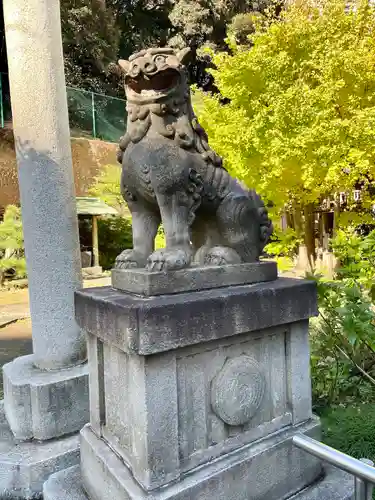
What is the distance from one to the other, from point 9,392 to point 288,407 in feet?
6.58

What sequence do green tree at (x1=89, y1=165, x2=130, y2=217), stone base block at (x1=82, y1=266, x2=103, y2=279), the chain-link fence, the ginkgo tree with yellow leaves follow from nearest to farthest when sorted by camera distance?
the ginkgo tree with yellow leaves → stone base block at (x1=82, y1=266, x2=103, y2=279) → green tree at (x1=89, y1=165, x2=130, y2=217) → the chain-link fence

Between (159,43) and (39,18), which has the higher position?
(159,43)

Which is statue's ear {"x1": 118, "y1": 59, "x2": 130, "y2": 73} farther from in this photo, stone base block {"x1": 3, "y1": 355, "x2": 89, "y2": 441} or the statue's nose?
stone base block {"x1": 3, "y1": 355, "x2": 89, "y2": 441}

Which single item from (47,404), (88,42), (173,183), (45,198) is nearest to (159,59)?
(173,183)

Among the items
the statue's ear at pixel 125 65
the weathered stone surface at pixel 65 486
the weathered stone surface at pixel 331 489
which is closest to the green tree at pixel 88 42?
the statue's ear at pixel 125 65

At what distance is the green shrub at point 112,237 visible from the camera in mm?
16141

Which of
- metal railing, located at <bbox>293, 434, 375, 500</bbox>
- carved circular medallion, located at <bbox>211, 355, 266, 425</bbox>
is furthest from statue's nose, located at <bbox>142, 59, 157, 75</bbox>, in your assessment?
metal railing, located at <bbox>293, 434, 375, 500</bbox>

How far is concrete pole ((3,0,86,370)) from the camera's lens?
10.0 ft

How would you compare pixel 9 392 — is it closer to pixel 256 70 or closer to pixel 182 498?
pixel 182 498

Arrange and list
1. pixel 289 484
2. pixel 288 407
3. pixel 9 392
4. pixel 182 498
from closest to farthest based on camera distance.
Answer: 1. pixel 182 498
2. pixel 289 484
3. pixel 288 407
4. pixel 9 392

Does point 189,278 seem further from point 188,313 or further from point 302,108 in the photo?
point 302,108

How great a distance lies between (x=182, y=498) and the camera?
74.4 inches

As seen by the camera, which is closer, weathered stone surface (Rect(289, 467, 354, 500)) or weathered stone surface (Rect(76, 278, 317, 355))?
weathered stone surface (Rect(76, 278, 317, 355))

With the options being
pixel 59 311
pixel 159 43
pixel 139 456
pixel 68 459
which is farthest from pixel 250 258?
pixel 159 43
